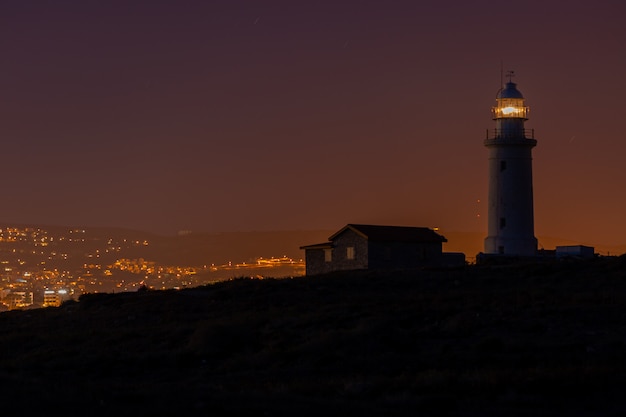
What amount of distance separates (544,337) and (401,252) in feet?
100

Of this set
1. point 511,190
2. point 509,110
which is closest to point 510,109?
point 509,110

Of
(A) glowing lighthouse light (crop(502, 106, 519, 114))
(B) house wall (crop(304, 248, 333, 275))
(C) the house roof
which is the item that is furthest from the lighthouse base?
(B) house wall (crop(304, 248, 333, 275))

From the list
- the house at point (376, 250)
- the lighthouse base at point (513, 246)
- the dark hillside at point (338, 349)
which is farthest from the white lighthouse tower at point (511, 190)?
the dark hillside at point (338, 349)

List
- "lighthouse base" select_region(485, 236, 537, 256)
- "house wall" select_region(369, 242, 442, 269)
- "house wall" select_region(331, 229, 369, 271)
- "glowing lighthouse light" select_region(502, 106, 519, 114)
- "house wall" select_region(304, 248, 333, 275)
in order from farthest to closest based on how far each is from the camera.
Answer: "glowing lighthouse light" select_region(502, 106, 519, 114) < "lighthouse base" select_region(485, 236, 537, 256) < "house wall" select_region(304, 248, 333, 275) < "house wall" select_region(331, 229, 369, 271) < "house wall" select_region(369, 242, 442, 269)

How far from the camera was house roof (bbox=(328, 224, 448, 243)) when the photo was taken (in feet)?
179

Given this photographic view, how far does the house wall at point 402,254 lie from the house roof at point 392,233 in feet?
0.87

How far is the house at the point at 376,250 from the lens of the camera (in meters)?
54.4

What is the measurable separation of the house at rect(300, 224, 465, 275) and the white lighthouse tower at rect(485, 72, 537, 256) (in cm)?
410

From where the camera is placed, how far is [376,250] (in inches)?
2140

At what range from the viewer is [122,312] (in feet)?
118

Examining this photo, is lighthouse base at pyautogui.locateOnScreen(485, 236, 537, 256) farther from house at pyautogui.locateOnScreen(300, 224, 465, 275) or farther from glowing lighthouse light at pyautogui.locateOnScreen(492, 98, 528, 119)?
glowing lighthouse light at pyautogui.locateOnScreen(492, 98, 528, 119)

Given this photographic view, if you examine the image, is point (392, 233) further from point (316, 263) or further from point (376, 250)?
point (316, 263)

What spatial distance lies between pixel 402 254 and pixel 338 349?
31741 mm

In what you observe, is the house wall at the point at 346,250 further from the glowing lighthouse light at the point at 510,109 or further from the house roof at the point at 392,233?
the glowing lighthouse light at the point at 510,109
